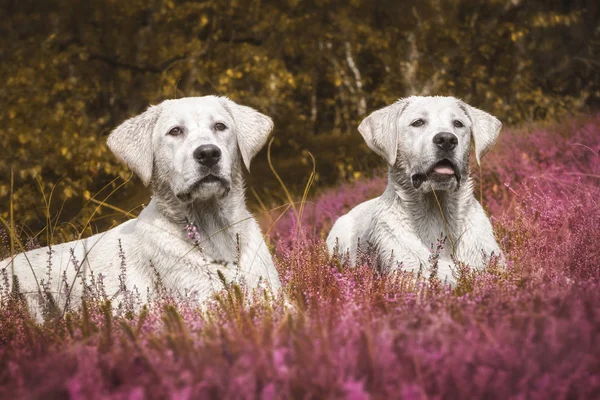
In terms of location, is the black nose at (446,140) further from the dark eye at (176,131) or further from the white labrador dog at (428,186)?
the dark eye at (176,131)

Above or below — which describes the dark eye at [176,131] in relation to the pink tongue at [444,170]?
above

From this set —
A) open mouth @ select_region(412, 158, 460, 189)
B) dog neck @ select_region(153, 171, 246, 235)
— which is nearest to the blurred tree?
dog neck @ select_region(153, 171, 246, 235)

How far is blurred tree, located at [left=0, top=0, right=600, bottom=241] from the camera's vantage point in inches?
404

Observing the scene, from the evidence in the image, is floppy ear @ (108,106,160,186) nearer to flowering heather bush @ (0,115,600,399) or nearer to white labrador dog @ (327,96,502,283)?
flowering heather bush @ (0,115,600,399)

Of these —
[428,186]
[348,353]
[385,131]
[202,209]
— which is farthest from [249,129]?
[348,353]

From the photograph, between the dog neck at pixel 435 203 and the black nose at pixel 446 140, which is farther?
the dog neck at pixel 435 203

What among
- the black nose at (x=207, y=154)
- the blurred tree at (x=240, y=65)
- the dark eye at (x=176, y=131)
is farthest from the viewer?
the blurred tree at (x=240, y=65)

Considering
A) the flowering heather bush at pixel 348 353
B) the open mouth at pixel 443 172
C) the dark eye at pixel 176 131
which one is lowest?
the open mouth at pixel 443 172

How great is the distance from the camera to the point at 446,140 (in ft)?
15.1

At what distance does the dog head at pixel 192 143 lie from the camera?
426 centimetres

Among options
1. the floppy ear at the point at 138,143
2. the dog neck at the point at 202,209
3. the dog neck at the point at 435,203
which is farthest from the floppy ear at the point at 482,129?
the floppy ear at the point at 138,143

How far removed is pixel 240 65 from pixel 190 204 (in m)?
8.13

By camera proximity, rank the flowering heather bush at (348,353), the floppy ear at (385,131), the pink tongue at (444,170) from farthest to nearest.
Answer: the floppy ear at (385,131)
the pink tongue at (444,170)
the flowering heather bush at (348,353)

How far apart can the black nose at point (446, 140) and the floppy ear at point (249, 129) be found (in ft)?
4.38
